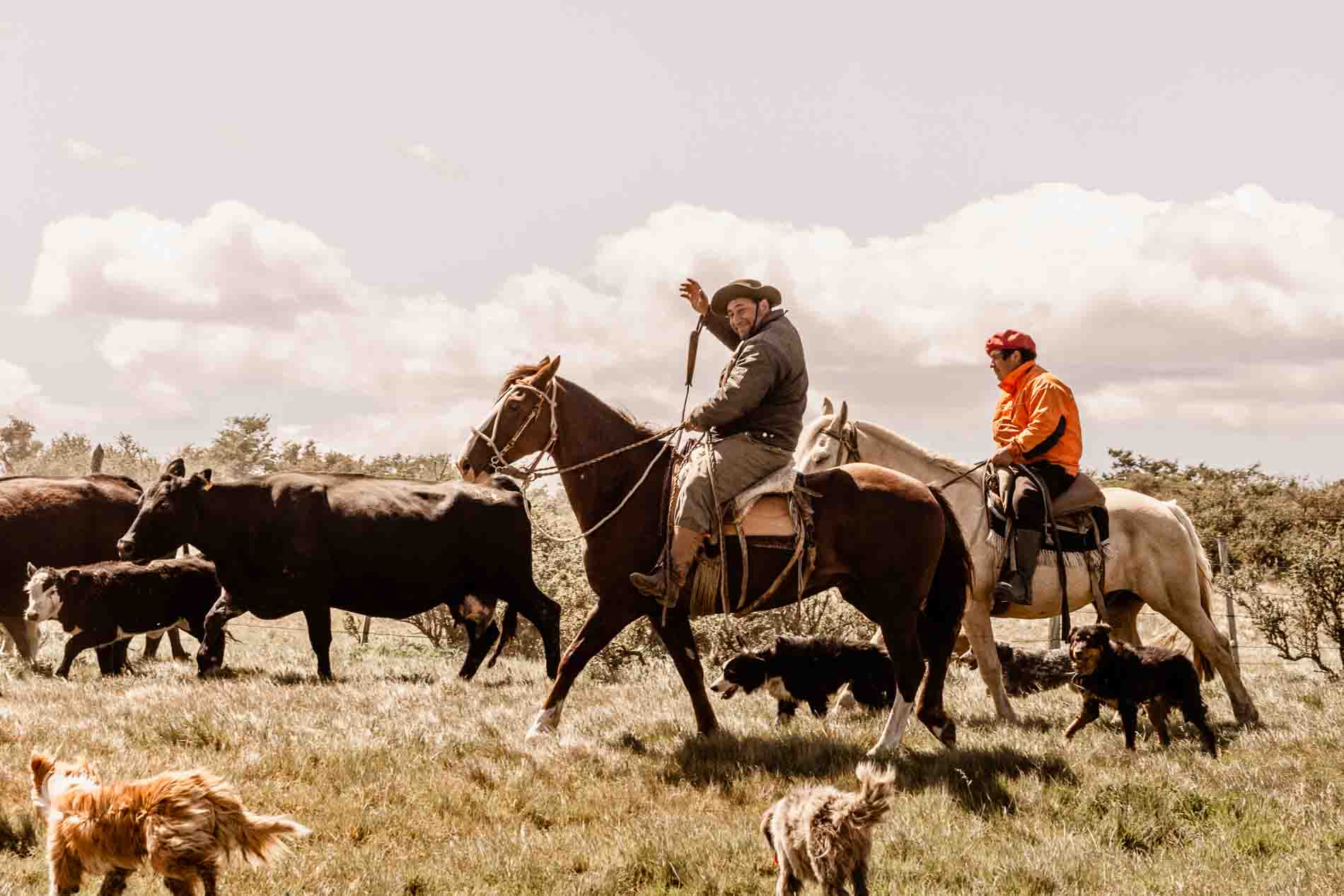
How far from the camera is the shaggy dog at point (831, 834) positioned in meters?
4.86

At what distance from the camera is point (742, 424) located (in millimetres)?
8367

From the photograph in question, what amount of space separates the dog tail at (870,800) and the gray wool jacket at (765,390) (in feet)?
11.8

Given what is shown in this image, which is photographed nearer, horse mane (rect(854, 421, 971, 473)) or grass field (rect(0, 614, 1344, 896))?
grass field (rect(0, 614, 1344, 896))

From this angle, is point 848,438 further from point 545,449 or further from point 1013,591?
point 545,449

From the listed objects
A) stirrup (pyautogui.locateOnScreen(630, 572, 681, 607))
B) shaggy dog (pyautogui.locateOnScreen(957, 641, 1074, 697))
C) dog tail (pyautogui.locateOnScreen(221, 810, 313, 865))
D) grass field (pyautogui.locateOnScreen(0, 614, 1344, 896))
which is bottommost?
grass field (pyautogui.locateOnScreen(0, 614, 1344, 896))

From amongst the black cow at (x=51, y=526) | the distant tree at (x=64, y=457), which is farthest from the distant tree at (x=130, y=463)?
the black cow at (x=51, y=526)

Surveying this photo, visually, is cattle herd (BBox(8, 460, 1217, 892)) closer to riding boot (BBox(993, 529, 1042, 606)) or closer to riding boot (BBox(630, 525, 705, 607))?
riding boot (BBox(993, 529, 1042, 606))

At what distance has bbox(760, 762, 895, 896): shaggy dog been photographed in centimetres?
486

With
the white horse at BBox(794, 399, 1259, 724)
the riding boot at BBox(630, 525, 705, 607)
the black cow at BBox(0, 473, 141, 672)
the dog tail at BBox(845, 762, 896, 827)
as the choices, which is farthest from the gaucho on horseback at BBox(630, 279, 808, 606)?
the black cow at BBox(0, 473, 141, 672)

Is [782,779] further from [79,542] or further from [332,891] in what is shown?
[79,542]

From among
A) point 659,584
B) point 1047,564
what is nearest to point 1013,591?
point 1047,564

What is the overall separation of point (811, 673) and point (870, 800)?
5190 mm

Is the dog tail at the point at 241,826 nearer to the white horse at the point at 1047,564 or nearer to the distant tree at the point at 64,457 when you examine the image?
the white horse at the point at 1047,564

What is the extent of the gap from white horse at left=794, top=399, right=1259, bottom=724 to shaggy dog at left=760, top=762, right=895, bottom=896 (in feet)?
18.0
